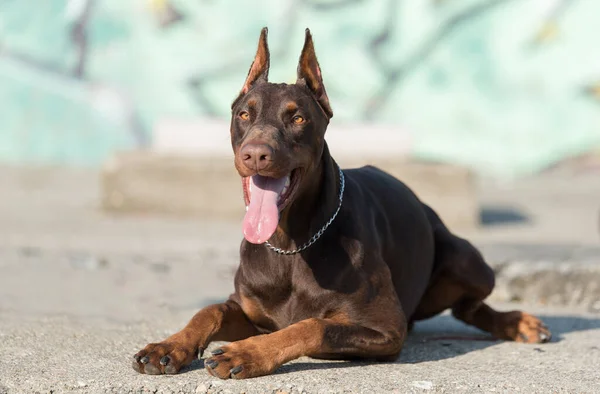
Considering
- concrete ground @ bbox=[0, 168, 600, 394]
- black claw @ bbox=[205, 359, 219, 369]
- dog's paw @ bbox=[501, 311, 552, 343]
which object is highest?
dog's paw @ bbox=[501, 311, 552, 343]

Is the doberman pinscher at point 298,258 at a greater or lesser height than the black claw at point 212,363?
greater

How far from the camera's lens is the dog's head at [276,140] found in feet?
13.2

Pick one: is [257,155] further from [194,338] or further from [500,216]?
[500,216]

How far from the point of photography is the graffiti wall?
1948 cm

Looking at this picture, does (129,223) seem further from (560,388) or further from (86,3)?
(86,3)

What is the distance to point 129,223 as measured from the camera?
37.7 feet

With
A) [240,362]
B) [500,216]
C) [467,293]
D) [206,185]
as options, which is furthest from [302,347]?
[500,216]

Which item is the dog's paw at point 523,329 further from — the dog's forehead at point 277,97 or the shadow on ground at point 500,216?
the shadow on ground at point 500,216

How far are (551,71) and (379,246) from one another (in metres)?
16.1

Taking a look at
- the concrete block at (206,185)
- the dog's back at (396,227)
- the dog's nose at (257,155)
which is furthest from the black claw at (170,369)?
the concrete block at (206,185)

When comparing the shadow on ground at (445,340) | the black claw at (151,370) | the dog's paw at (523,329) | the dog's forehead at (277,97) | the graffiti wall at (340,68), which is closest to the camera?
the black claw at (151,370)

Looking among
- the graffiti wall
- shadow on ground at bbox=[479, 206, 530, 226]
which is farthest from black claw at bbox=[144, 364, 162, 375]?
the graffiti wall

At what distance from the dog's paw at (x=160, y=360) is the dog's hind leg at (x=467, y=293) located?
1833 mm

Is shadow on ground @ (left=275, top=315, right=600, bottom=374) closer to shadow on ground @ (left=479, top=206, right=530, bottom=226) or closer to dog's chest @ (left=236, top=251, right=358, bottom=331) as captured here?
dog's chest @ (left=236, top=251, right=358, bottom=331)
